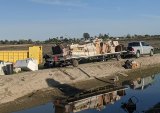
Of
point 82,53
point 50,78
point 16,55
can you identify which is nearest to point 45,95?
point 50,78

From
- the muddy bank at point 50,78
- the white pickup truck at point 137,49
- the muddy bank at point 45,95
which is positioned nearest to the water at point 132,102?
the muddy bank at point 45,95

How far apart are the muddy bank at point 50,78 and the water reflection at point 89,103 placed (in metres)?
3.12

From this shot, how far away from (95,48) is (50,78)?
1061 cm

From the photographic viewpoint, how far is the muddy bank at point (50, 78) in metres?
26.0

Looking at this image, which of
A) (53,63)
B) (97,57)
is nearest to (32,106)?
(53,63)

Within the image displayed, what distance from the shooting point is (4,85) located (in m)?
26.4

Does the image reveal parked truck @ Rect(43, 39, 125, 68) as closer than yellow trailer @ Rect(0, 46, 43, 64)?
Yes

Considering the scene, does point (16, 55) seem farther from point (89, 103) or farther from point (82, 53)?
point (89, 103)

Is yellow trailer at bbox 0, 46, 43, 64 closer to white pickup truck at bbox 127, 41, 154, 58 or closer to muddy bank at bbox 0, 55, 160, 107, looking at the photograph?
muddy bank at bbox 0, 55, 160, 107

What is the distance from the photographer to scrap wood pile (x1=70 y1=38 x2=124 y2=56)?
36906mm

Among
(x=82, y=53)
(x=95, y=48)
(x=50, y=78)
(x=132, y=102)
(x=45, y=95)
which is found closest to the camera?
(x=132, y=102)

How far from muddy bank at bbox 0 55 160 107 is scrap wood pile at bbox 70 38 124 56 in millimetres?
1512

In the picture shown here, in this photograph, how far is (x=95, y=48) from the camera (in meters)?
39.8

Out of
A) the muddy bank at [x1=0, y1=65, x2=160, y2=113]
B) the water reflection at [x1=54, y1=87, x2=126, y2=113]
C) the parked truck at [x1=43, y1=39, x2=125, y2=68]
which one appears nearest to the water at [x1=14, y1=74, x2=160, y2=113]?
the water reflection at [x1=54, y1=87, x2=126, y2=113]
